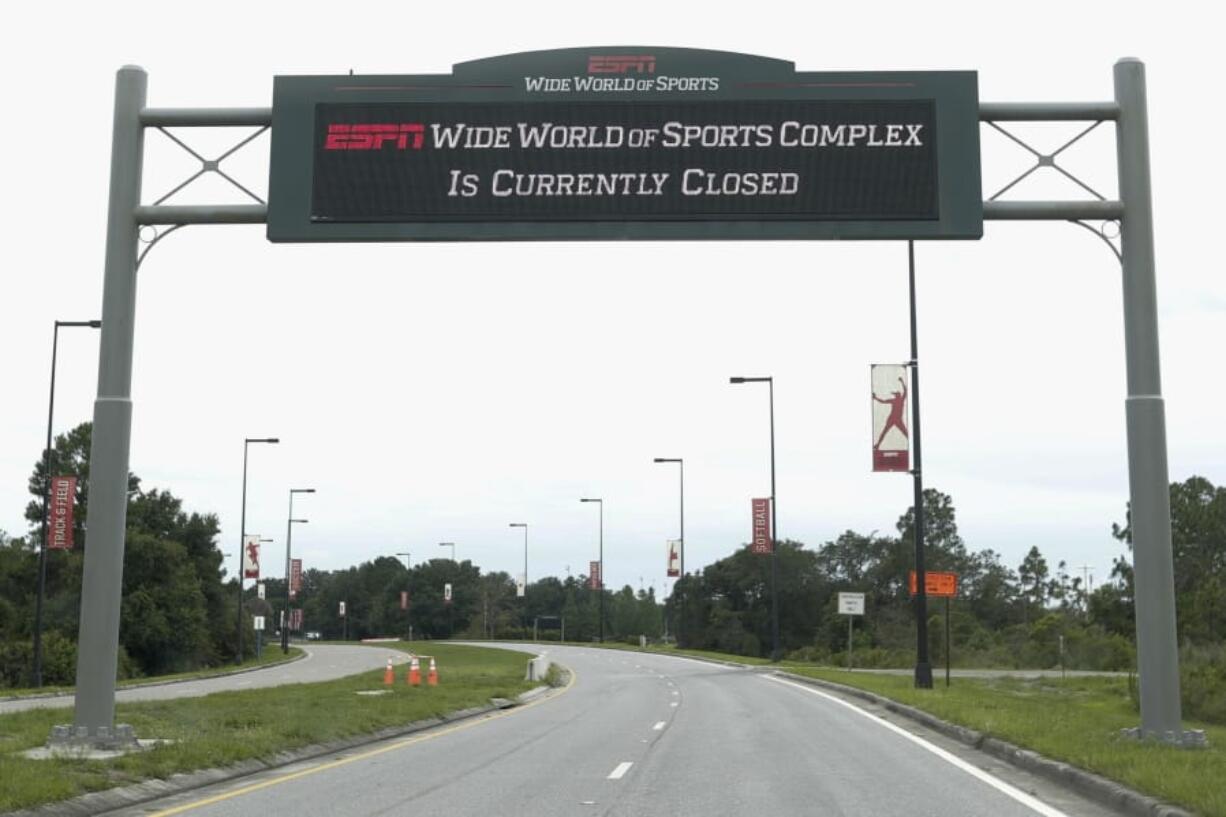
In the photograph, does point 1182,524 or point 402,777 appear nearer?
point 402,777

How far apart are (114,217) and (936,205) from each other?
9.77 m

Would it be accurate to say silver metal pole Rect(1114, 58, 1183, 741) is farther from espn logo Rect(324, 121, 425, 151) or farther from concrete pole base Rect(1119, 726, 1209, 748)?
espn logo Rect(324, 121, 425, 151)

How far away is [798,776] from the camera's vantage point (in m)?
14.1

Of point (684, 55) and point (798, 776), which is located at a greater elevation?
point (684, 55)

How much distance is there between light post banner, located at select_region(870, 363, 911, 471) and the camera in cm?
3011

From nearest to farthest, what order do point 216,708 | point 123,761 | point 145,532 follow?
point 123,761
point 216,708
point 145,532

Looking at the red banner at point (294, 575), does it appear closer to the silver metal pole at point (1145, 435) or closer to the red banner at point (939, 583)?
the red banner at point (939, 583)

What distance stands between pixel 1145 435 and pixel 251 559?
172 feet

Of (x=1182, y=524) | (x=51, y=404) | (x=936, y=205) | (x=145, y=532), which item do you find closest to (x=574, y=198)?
(x=936, y=205)

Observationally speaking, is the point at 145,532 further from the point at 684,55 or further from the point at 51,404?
the point at 684,55

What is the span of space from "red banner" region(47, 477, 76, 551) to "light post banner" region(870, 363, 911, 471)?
25.6 metres

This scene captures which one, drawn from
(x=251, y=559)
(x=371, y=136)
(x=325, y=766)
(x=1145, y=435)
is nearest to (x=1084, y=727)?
(x=1145, y=435)

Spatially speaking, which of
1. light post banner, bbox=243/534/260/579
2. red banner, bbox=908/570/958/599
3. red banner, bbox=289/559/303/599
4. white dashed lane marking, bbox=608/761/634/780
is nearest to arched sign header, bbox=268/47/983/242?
white dashed lane marking, bbox=608/761/634/780

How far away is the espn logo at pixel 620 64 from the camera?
50.0 feet
